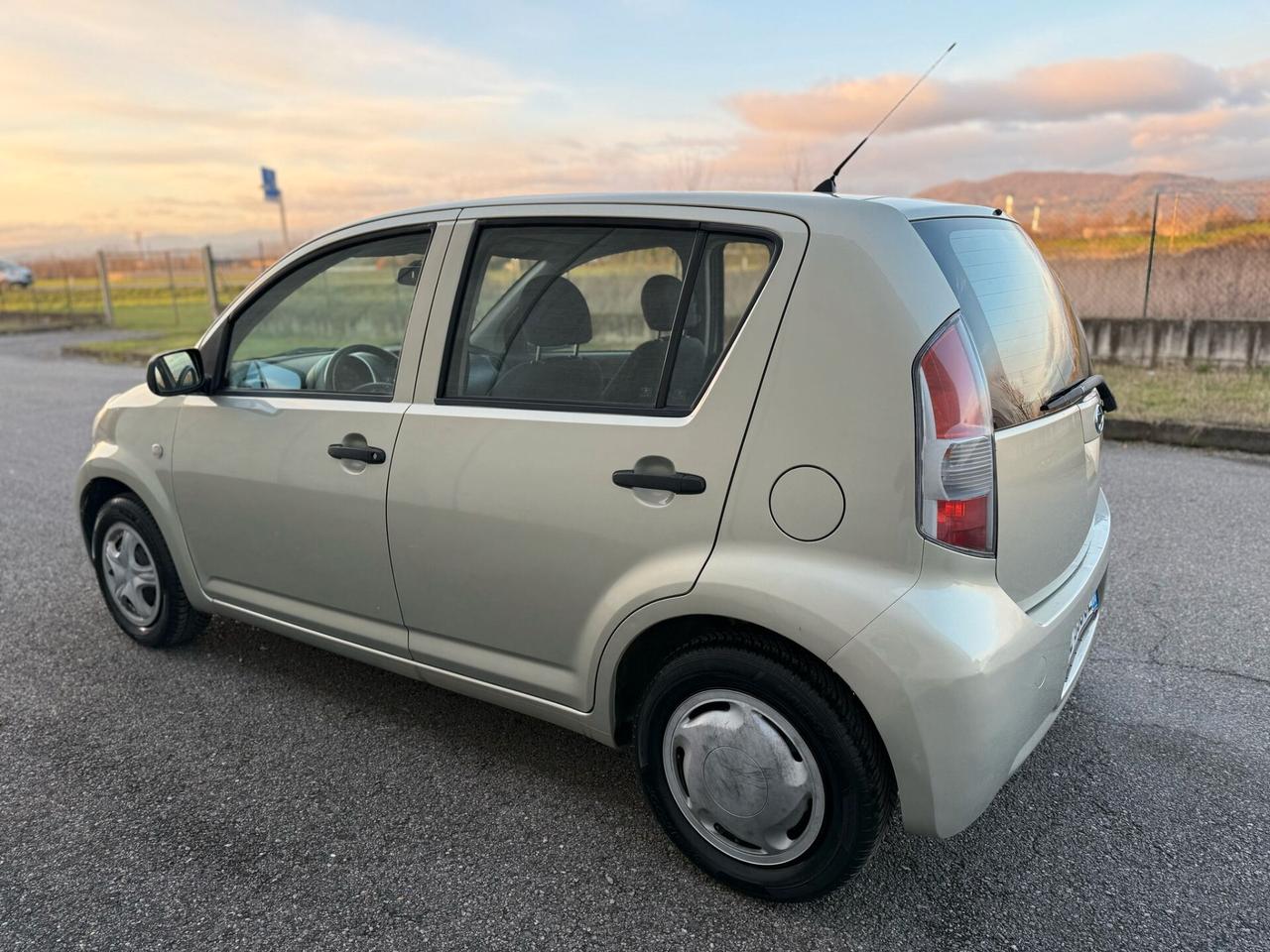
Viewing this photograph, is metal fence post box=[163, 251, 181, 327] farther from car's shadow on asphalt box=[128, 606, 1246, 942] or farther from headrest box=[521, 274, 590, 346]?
headrest box=[521, 274, 590, 346]

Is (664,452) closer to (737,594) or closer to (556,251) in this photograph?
(737,594)

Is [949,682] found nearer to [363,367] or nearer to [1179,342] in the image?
[363,367]

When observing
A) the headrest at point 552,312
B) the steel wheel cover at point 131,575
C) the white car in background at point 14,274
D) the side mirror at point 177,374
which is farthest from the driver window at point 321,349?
the white car in background at point 14,274

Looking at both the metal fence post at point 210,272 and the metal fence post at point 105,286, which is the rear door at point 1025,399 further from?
the metal fence post at point 105,286

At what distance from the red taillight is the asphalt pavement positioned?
100cm

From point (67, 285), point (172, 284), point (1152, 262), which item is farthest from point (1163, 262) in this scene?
point (67, 285)

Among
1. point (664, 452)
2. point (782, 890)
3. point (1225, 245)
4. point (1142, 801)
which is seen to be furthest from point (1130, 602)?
point (1225, 245)

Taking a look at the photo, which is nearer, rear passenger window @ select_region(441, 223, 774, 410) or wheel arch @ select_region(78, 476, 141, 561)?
rear passenger window @ select_region(441, 223, 774, 410)

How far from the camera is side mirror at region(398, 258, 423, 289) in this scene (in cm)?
280

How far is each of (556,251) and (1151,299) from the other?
10573 millimetres

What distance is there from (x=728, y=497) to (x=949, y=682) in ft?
2.05

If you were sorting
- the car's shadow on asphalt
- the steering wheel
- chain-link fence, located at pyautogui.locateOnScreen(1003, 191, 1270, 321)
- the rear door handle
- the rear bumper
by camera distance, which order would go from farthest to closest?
1. chain-link fence, located at pyautogui.locateOnScreen(1003, 191, 1270, 321)
2. the steering wheel
3. the car's shadow on asphalt
4. the rear door handle
5. the rear bumper

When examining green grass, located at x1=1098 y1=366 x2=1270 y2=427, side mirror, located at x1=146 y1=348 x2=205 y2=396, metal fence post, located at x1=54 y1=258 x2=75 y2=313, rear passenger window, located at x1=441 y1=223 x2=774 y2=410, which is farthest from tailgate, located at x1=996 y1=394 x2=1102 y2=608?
metal fence post, located at x1=54 y1=258 x2=75 y2=313

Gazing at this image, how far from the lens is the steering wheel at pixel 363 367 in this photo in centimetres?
285
